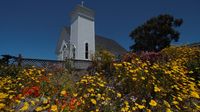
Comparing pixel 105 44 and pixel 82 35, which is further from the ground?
pixel 82 35

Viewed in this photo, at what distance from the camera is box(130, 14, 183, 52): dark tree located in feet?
110

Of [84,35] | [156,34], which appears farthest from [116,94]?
[156,34]

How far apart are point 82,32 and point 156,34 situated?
43.2ft

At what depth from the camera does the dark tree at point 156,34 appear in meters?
33.6

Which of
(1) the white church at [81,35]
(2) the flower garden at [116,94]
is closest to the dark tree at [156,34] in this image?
(1) the white church at [81,35]

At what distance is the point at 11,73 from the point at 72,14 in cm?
1854

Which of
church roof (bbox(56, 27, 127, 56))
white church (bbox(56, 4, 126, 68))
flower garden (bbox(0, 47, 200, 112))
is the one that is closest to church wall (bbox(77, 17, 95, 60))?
white church (bbox(56, 4, 126, 68))

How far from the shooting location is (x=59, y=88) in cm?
512

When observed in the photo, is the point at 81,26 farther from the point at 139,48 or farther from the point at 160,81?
the point at 160,81

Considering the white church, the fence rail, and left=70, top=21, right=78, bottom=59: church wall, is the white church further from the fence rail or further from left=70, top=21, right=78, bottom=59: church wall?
the fence rail

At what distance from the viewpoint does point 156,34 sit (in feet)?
112

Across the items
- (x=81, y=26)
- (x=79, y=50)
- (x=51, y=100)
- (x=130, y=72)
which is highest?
(x=81, y=26)

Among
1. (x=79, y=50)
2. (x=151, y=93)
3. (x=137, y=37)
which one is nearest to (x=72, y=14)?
(x=79, y=50)

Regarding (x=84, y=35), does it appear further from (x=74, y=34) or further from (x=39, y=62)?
(x=39, y=62)
